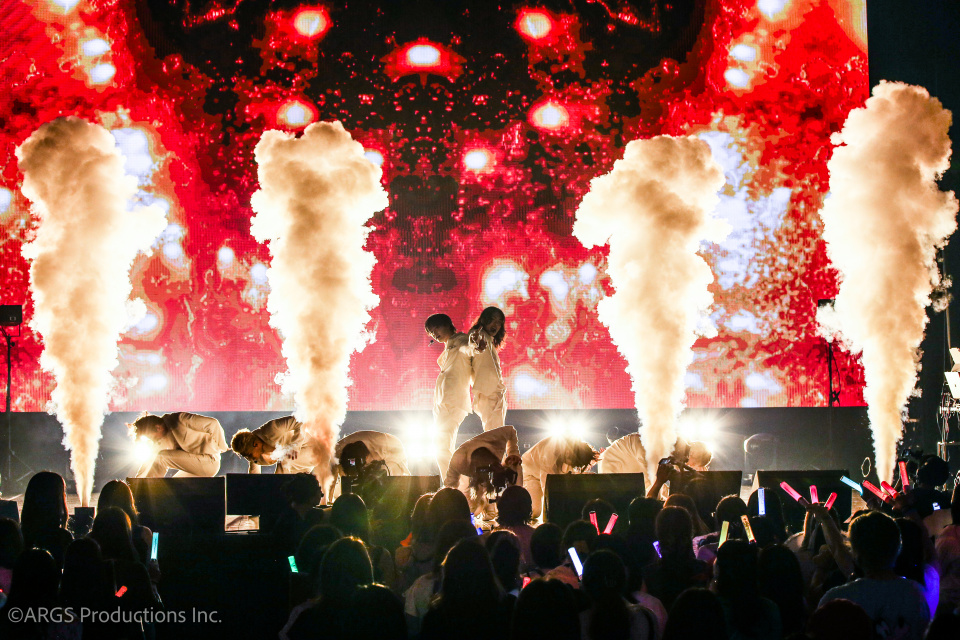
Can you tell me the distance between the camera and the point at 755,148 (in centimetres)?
1043

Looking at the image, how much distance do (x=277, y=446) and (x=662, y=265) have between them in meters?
3.82

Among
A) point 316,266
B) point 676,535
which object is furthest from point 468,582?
point 316,266

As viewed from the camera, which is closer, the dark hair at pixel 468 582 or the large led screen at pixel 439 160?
the dark hair at pixel 468 582

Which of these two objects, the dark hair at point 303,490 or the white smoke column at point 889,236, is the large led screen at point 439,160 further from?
the dark hair at point 303,490

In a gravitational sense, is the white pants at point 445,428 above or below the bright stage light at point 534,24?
below

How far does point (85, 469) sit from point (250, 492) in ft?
9.26

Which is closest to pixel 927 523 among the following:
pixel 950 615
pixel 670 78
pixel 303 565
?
pixel 950 615

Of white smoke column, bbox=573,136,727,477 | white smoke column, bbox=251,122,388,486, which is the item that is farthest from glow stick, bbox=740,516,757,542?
white smoke column, bbox=251,122,388,486

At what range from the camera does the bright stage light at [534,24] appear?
33.9 feet

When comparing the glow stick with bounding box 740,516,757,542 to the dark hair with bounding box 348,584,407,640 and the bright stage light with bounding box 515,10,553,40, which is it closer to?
the dark hair with bounding box 348,584,407,640

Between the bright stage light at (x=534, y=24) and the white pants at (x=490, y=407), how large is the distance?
4.76 m

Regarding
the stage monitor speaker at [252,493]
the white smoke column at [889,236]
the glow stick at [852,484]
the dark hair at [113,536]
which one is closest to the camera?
the dark hair at [113,536]

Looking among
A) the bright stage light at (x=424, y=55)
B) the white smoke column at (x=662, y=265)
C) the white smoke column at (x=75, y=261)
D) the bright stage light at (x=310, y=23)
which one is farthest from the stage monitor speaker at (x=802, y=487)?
the bright stage light at (x=310, y=23)

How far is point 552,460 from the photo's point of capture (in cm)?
662
